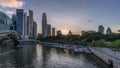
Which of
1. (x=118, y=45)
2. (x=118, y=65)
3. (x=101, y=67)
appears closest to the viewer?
(x=118, y=65)

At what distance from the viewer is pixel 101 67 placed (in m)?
64.1

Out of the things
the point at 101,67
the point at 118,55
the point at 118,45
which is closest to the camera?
the point at 118,55

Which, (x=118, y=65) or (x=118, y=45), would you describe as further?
(x=118, y=45)

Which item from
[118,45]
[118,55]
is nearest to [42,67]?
[118,55]

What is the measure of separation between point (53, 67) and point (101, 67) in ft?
44.3

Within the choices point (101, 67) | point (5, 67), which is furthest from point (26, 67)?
point (101, 67)

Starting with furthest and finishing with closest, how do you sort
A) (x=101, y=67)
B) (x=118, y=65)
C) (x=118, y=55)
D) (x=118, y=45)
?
(x=118, y=45), (x=101, y=67), (x=118, y=55), (x=118, y=65)

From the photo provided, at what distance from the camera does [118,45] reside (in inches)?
3728

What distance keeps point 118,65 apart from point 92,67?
→ 12101 millimetres

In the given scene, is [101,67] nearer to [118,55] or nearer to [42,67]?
[118,55]

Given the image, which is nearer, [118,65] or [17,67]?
[118,65]

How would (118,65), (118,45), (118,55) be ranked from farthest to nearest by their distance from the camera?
(118,45), (118,55), (118,65)

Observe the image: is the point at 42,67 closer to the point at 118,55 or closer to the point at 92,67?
the point at 92,67

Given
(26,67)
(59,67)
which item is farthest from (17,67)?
(59,67)
